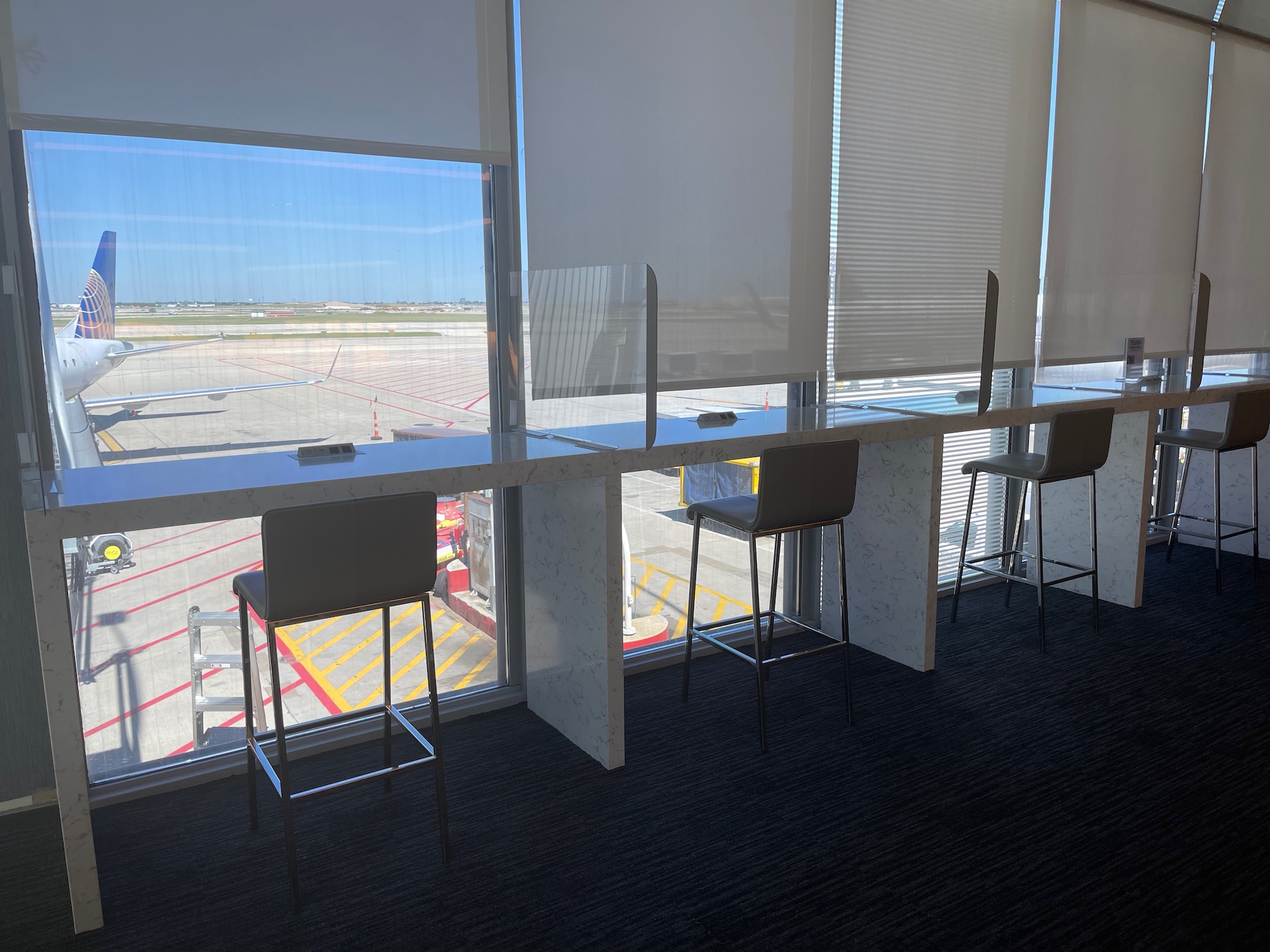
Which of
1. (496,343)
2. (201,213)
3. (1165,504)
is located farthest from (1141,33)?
(201,213)

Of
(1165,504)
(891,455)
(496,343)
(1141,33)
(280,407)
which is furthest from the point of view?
(1165,504)

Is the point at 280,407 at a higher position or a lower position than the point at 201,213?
lower

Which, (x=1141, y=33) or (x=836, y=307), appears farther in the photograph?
(x=1141, y=33)

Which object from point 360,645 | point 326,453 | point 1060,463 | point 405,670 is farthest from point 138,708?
point 1060,463

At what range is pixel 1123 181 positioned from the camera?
421cm

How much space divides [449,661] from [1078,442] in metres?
2.46

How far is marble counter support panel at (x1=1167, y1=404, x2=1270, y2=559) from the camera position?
4.78 metres

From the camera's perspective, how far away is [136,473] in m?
2.18

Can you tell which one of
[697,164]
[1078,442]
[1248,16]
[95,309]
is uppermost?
[1248,16]

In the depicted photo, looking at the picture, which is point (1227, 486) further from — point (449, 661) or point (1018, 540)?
point (449, 661)

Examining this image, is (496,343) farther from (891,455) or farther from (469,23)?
(891,455)

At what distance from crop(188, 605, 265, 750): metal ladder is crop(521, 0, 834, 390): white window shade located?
4.62ft

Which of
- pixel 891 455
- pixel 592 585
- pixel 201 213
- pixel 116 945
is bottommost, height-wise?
pixel 116 945

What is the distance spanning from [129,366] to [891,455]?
246cm
